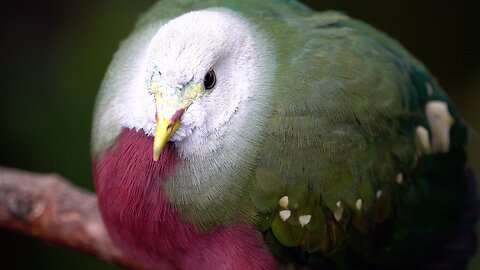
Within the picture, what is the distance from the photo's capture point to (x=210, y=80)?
2.13 m

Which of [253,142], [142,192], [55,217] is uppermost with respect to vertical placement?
[253,142]

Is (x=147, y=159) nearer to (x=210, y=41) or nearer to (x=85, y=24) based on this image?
(x=210, y=41)

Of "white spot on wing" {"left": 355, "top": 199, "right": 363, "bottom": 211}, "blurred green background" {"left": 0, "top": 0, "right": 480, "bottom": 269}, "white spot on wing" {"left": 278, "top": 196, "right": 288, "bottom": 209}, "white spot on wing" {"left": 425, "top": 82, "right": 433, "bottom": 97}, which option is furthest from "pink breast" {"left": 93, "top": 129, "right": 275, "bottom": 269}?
"blurred green background" {"left": 0, "top": 0, "right": 480, "bottom": 269}

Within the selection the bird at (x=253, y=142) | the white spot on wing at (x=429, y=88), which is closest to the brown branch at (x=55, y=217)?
the bird at (x=253, y=142)

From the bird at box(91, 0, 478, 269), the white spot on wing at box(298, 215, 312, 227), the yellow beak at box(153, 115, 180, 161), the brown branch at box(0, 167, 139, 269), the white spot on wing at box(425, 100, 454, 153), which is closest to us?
the yellow beak at box(153, 115, 180, 161)

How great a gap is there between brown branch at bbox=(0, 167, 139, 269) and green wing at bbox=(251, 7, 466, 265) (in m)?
0.67

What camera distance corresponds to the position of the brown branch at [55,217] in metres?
2.71

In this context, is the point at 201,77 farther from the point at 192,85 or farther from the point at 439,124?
the point at 439,124

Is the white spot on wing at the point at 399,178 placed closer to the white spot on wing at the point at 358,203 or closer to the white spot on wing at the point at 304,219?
the white spot on wing at the point at 358,203

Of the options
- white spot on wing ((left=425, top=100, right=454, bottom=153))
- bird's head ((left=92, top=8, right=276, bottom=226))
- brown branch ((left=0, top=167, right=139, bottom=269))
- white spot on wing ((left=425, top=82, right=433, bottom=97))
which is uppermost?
bird's head ((left=92, top=8, right=276, bottom=226))

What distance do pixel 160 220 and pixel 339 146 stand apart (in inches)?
20.9

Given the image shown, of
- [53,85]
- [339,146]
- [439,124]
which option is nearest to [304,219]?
[339,146]

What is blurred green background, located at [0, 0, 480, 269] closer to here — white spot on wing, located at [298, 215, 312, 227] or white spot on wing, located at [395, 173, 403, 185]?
white spot on wing, located at [395, 173, 403, 185]

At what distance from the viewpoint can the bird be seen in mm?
2162
